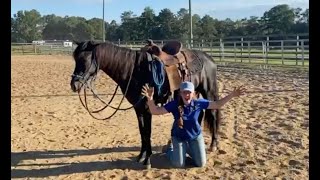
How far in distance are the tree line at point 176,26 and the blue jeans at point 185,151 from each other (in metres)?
28.3

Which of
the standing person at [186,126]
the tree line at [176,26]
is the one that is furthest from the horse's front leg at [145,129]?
the tree line at [176,26]

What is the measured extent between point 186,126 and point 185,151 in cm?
31

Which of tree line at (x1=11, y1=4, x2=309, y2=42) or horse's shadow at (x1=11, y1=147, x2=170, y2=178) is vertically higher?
tree line at (x1=11, y1=4, x2=309, y2=42)

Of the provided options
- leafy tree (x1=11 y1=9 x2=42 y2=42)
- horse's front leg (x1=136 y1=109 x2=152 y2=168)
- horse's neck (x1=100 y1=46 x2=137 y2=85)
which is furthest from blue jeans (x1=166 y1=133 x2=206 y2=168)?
leafy tree (x1=11 y1=9 x2=42 y2=42)

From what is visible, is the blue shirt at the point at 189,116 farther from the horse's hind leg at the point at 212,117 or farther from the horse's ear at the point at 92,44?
the horse's ear at the point at 92,44

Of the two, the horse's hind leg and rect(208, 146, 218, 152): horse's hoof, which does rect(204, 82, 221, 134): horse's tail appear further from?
rect(208, 146, 218, 152): horse's hoof

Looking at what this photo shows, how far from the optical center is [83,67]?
4258 mm

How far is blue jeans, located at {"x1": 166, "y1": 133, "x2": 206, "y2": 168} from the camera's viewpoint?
4383mm

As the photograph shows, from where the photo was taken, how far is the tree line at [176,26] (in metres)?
42.2

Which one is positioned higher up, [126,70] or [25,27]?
[25,27]

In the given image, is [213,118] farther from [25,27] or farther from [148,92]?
[25,27]

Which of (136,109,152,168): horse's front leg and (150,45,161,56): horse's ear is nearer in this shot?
(136,109,152,168): horse's front leg

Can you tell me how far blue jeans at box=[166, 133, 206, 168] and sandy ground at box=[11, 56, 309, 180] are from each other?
0.10 metres

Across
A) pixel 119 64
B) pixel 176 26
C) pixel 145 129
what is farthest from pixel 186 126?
pixel 176 26
